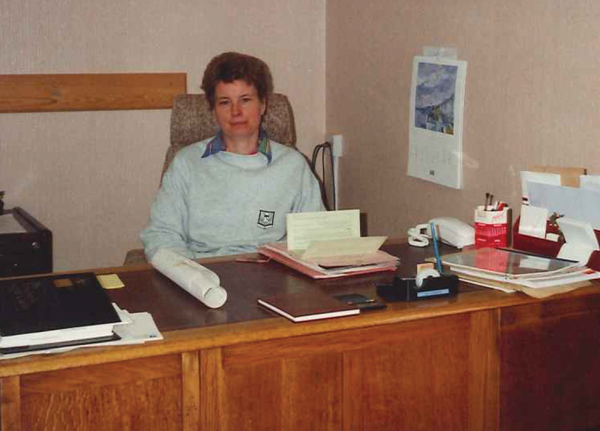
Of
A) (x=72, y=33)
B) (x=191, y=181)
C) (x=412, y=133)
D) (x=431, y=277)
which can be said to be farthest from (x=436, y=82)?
(x=72, y=33)

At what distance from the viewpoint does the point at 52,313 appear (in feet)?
5.77

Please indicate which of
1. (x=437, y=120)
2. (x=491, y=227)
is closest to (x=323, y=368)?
(x=491, y=227)

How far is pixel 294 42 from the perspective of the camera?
383cm

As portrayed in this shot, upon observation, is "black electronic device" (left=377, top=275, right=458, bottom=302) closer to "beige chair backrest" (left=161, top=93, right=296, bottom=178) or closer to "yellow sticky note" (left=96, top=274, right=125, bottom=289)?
"yellow sticky note" (left=96, top=274, right=125, bottom=289)

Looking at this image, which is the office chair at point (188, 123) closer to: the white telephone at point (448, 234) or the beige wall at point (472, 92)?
the beige wall at point (472, 92)

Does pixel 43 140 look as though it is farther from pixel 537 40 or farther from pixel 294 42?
pixel 537 40

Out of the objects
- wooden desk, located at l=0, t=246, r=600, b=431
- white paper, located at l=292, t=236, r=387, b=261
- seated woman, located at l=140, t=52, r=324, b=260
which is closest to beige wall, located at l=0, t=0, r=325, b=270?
seated woman, located at l=140, t=52, r=324, b=260

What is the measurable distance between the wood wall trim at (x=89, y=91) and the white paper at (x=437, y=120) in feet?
3.38

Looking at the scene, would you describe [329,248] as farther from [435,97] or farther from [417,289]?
[435,97]

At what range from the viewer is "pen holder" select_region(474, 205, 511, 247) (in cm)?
245

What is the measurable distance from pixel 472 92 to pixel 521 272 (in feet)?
2.95

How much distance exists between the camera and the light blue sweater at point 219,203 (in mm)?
2840

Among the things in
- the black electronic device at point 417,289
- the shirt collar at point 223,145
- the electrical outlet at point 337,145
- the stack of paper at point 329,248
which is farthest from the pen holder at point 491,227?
the electrical outlet at point 337,145

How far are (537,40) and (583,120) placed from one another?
294mm
